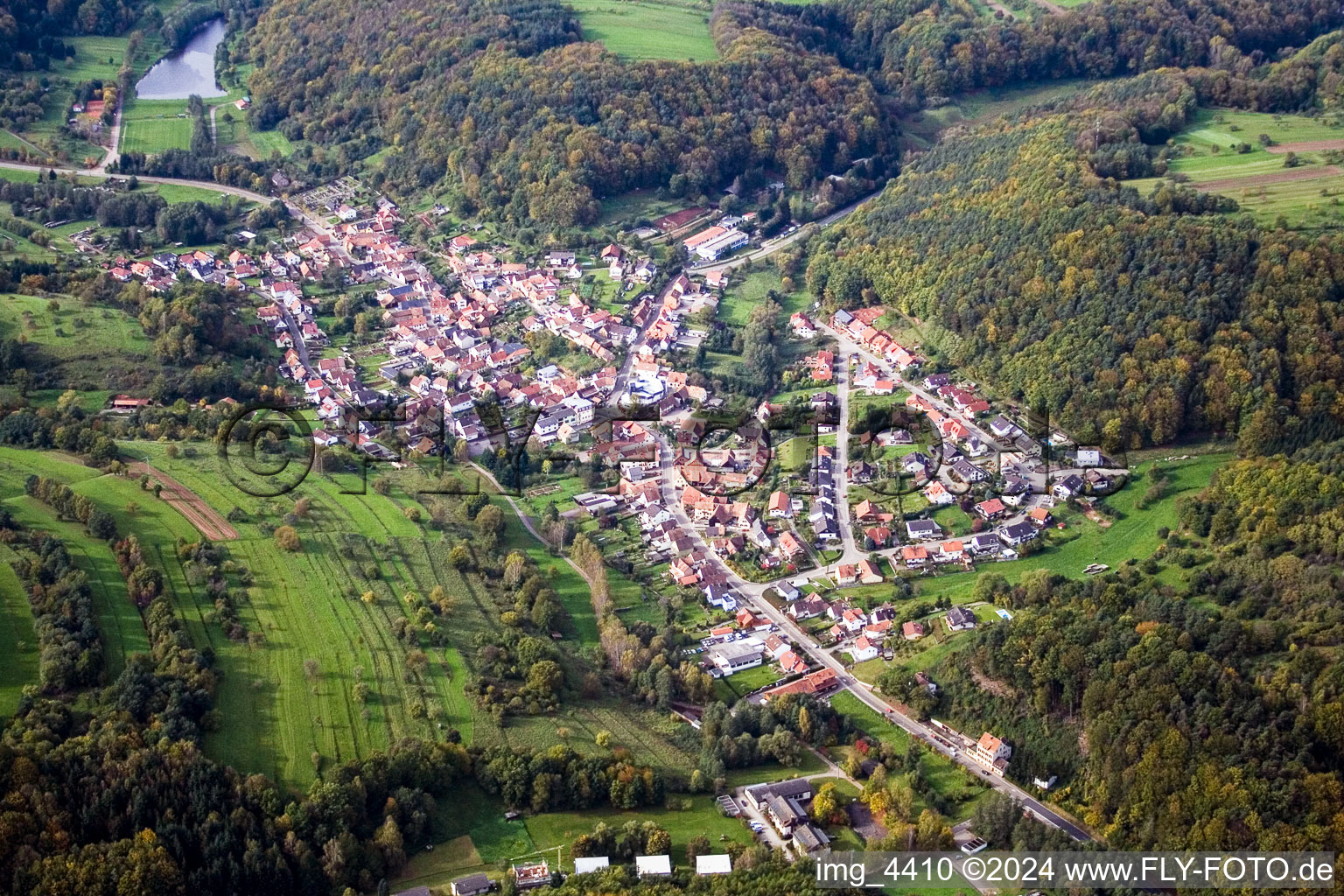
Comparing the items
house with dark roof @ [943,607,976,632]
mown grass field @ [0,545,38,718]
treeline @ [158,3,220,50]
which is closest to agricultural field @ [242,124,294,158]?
treeline @ [158,3,220,50]

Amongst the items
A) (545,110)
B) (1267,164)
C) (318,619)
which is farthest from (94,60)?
(1267,164)

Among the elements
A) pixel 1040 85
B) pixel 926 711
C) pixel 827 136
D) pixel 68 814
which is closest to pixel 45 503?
pixel 68 814

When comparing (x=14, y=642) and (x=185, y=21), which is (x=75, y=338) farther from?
(x=185, y=21)

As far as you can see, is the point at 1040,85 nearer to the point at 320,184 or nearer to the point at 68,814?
the point at 320,184

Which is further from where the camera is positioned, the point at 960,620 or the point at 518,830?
the point at 960,620

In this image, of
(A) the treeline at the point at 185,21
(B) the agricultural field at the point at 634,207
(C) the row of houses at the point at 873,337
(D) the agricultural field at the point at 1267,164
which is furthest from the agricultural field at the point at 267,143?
(D) the agricultural field at the point at 1267,164

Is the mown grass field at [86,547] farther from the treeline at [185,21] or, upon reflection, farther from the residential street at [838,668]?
the treeline at [185,21]

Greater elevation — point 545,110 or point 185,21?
point 185,21

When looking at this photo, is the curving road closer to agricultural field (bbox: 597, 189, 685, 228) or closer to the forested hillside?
the forested hillside
